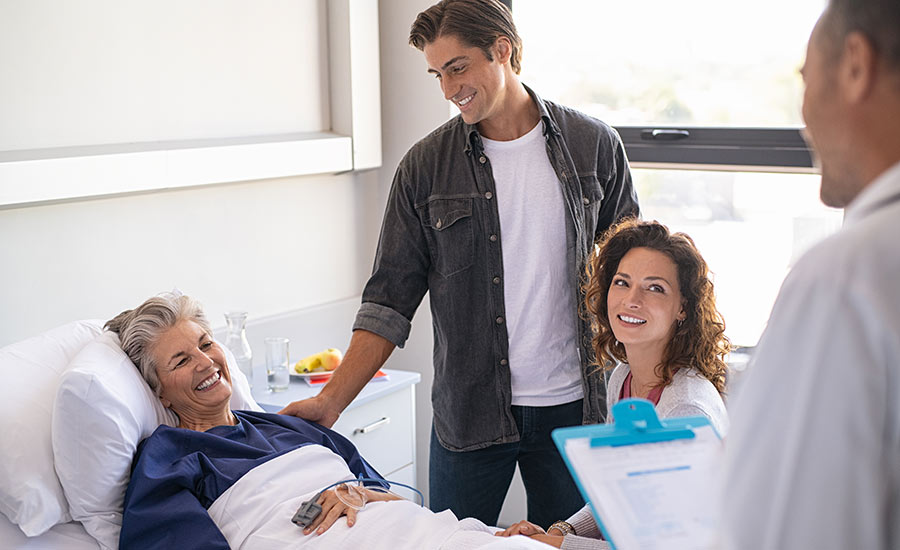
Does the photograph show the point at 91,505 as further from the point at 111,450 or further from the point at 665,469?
A: the point at 665,469

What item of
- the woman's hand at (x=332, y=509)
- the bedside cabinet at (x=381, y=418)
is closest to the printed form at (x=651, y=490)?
the woman's hand at (x=332, y=509)

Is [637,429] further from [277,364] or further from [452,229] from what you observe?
[277,364]

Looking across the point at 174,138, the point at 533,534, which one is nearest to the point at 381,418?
the point at 174,138

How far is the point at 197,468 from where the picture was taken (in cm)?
187

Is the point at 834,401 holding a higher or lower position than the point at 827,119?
lower

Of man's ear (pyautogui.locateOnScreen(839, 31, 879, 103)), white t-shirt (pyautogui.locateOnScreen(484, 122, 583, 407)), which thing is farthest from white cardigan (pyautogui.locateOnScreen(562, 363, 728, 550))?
man's ear (pyautogui.locateOnScreen(839, 31, 879, 103))

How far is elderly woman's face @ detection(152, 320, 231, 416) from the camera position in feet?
6.58

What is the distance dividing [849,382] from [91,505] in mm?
1536

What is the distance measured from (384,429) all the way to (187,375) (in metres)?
0.89

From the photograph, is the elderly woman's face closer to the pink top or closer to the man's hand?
the man's hand

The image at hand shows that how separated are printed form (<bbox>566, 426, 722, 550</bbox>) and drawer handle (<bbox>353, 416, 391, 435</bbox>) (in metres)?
1.75

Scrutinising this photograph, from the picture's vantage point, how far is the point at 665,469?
0.98m

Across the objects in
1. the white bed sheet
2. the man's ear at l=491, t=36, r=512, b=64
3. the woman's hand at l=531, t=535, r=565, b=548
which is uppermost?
the man's ear at l=491, t=36, r=512, b=64

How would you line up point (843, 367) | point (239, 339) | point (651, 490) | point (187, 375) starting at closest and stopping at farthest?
point (843, 367) < point (651, 490) < point (187, 375) < point (239, 339)
